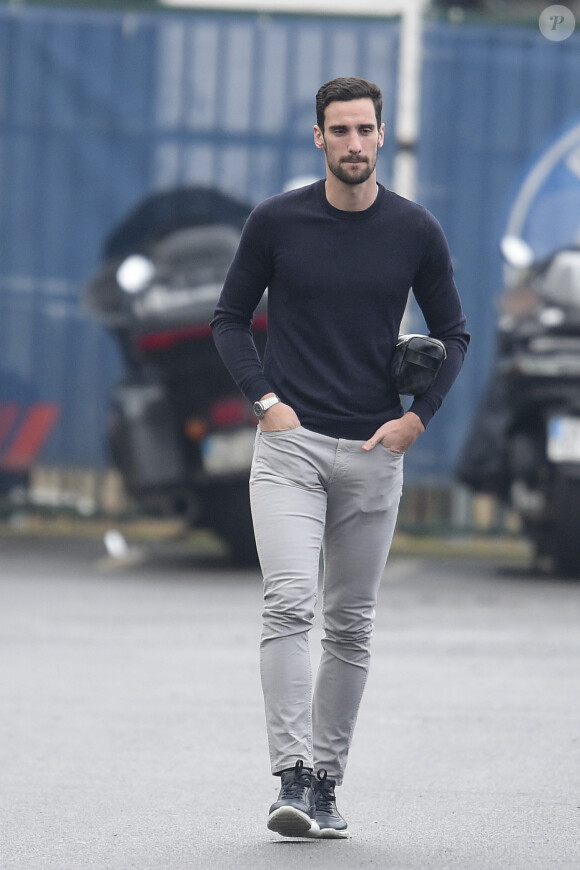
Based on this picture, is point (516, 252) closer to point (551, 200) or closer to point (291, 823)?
point (551, 200)

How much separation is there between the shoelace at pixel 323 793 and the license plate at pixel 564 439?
257 inches

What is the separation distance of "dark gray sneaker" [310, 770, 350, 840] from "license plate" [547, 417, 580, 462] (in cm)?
652

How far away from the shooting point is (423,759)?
18.4 ft

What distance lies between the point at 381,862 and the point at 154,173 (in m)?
9.65

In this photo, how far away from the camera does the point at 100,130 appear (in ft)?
43.9

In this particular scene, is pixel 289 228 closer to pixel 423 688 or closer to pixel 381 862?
pixel 381 862

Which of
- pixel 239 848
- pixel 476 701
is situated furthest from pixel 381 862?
pixel 476 701

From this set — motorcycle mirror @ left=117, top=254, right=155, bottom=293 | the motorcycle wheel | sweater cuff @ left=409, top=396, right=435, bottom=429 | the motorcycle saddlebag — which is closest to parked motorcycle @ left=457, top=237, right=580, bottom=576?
the motorcycle wheel

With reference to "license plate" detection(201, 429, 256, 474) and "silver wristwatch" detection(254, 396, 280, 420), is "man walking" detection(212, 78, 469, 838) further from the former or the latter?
"license plate" detection(201, 429, 256, 474)

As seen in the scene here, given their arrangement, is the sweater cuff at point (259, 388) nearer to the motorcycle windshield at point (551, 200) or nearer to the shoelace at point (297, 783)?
the shoelace at point (297, 783)

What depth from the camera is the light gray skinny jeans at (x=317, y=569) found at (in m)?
4.36

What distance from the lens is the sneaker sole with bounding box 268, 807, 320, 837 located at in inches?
168

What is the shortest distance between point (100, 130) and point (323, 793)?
31.3 feet

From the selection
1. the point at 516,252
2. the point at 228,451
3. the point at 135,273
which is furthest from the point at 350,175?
the point at 516,252
